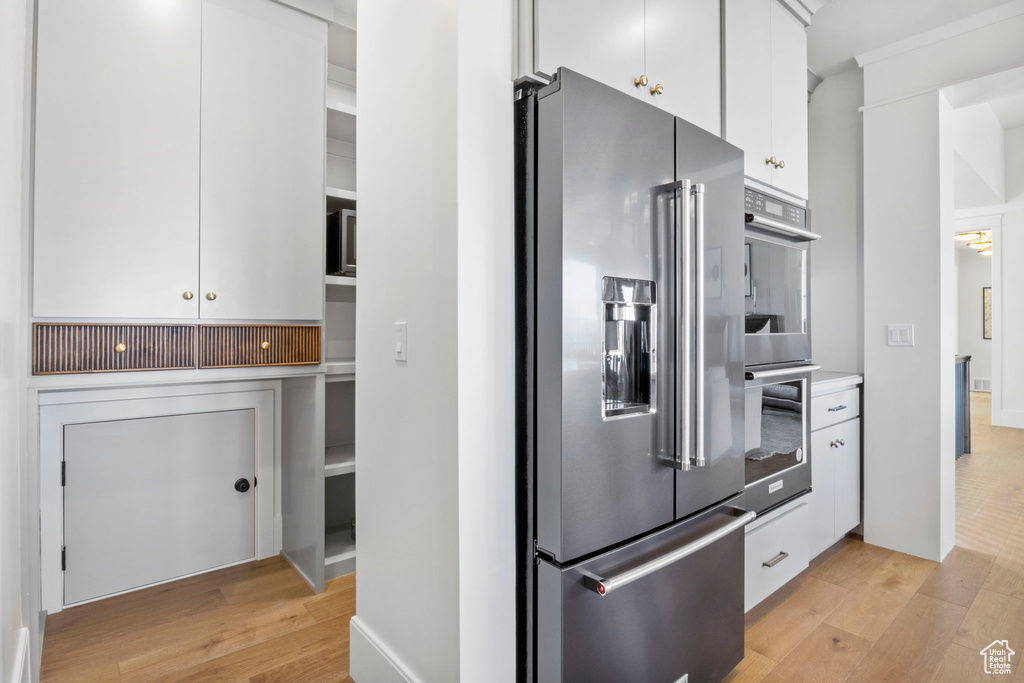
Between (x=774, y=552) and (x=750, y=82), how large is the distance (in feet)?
5.74

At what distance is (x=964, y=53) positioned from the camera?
2.35 meters

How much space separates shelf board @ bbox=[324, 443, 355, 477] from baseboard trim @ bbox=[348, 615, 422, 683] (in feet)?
2.45

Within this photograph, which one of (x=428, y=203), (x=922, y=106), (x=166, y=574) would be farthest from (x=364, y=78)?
(x=922, y=106)

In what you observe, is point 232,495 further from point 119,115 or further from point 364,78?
point 364,78

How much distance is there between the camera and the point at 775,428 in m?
1.97

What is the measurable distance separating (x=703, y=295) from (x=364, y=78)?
1205 millimetres

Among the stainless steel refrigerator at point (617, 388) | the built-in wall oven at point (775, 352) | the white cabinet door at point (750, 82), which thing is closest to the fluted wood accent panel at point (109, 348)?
the stainless steel refrigerator at point (617, 388)

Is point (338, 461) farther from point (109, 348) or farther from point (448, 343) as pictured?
point (448, 343)

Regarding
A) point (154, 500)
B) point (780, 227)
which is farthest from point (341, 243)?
point (780, 227)

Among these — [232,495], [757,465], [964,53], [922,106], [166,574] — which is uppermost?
[964,53]

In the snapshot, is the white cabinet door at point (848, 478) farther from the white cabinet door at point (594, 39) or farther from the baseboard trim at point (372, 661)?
the baseboard trim at point (372, 661)

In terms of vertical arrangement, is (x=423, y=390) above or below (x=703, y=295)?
below
